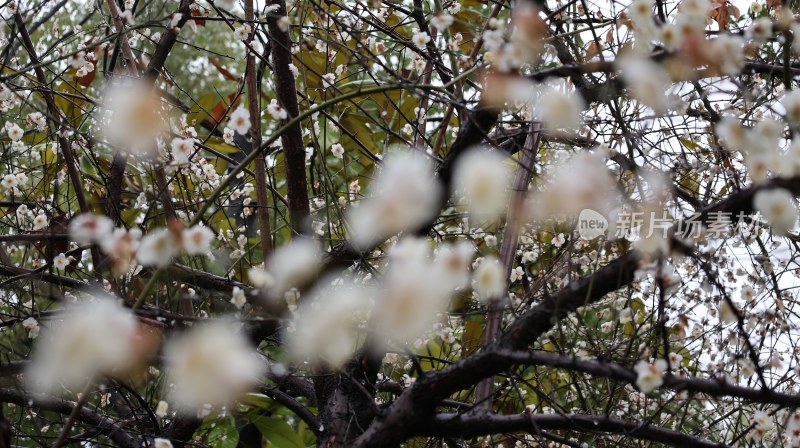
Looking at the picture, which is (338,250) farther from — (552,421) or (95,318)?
(95,318)

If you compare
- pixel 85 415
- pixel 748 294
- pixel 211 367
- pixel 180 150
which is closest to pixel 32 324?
pixel 85 415

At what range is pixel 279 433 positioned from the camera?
222cm

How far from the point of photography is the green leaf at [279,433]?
7.22ft

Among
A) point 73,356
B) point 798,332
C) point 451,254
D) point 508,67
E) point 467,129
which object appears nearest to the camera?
point 73,356

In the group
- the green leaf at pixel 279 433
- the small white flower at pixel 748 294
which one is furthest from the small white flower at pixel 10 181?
the small white flower at pixel 748 294

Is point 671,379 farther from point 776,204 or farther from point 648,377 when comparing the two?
point 776,204

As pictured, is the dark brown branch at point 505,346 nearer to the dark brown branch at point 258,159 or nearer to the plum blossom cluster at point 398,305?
the plum blossom cluster at point 398,305

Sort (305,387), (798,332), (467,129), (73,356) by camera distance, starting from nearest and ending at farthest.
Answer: (73,356) → (467,129) → (798,332) → (305,387)

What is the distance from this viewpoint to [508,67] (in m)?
1.16

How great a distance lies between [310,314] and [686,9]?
0.73 m

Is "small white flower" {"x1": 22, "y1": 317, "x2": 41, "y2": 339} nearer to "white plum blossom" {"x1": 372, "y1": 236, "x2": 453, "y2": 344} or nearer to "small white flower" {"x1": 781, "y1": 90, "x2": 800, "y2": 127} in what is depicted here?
"white plum blossom" {"x1": 372, "y1": 236, "x2": 453, "y2": 344}

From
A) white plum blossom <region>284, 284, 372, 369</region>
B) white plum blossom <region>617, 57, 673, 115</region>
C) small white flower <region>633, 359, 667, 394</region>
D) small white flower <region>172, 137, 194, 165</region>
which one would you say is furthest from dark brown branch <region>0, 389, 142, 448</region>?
white plum blossom <region>617, 57, 673, 115</region>

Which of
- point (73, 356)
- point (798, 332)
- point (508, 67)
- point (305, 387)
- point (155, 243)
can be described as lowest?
point (73, 356)

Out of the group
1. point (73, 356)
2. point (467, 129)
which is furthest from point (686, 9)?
point (73, 356)
